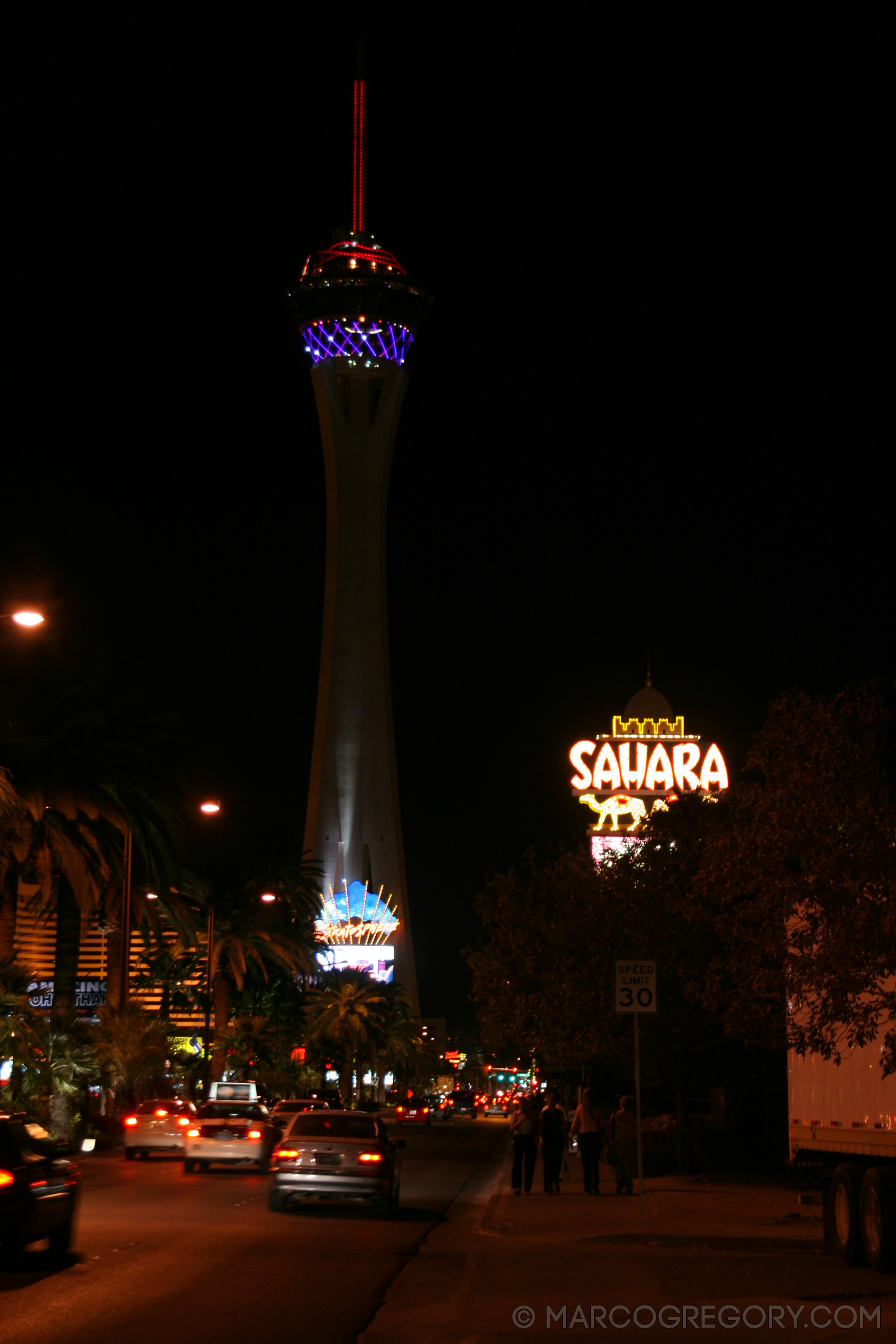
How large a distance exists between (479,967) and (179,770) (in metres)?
11.6

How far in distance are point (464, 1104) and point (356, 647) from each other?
111 ft

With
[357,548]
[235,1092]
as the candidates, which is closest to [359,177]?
[357,548]

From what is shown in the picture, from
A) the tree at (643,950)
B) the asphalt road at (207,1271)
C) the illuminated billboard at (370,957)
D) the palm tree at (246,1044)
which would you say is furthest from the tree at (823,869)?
the illuminated billboard at (370,957)

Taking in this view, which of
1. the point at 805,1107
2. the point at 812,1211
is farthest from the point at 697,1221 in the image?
the point at 805,1107

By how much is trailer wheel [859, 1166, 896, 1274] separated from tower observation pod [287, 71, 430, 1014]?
97389mm

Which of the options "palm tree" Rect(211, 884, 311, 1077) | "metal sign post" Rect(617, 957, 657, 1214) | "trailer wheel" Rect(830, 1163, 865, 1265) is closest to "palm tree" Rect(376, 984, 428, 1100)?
"palm tree" Rect(211, 884, 311, 1077)

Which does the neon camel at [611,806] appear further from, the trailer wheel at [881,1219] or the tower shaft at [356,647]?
the trailer wheel at [881,1219]

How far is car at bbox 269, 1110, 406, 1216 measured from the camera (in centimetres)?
2053

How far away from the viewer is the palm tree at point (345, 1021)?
88.6m

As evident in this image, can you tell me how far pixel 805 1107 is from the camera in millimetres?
17281

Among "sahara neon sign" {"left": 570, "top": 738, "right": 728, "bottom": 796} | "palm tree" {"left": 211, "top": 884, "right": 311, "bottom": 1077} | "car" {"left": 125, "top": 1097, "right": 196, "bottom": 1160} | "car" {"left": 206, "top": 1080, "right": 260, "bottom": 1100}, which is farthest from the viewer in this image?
"sahara neon sign" {"left": 570, "top": 738, "right": 728, "bottom": 796}

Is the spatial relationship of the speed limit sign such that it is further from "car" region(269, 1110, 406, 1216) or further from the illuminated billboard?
the illuminated billboard

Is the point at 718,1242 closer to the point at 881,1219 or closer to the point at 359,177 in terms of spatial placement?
the point at 881,1219

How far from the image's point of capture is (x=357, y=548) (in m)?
112
